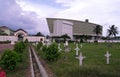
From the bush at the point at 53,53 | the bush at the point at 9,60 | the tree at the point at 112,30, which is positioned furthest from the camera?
the tree at the point at 112,30

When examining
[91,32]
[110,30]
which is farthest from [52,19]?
[110,30]

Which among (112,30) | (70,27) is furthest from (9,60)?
(70,27)

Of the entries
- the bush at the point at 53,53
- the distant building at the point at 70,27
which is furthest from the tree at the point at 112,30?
the bush at the point at 53,53

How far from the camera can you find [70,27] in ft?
477

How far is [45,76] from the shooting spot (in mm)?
10883

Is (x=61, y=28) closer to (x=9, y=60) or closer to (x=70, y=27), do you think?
(x=70, y=27)

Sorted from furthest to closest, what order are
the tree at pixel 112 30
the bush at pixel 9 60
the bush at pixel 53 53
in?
the tree at pixel 112 30, the bush at pixel 53 53, the bush at pixel 9 60

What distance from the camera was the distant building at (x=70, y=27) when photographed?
138 metres

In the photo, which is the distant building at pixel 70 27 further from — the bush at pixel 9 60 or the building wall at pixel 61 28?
the bush at pixel 9 60

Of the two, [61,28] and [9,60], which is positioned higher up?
[61,28]

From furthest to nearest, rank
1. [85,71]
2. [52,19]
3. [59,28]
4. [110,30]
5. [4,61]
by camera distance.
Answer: [52,19]
[59,28]
[110,30]
[4,61]
[85,71]

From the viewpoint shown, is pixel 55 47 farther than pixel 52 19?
No

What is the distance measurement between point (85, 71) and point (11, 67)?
4.05m

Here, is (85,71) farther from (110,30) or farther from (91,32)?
(91,32)
